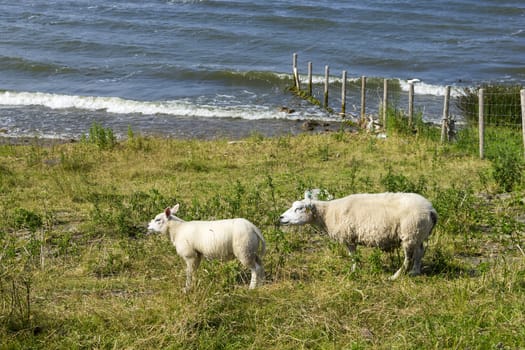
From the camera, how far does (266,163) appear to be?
16.6 metres

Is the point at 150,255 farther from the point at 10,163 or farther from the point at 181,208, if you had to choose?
the point at 10,163

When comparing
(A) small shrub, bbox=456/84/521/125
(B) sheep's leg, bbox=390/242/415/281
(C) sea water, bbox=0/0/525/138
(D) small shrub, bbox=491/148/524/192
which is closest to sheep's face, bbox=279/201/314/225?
(B) sheep's leg, bbox=390/242/415/281

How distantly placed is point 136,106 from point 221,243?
68.3ft

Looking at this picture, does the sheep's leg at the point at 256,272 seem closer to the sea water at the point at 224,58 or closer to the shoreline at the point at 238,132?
the shoreline at the point at 238,132

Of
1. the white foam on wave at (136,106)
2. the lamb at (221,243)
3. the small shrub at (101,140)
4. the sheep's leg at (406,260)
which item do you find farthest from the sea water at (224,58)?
the sheep's leg at (406,260)

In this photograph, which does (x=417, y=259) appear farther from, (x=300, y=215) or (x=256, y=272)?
(x=256, y=272)

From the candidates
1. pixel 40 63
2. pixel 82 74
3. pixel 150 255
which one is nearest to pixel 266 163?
pixel 150 255

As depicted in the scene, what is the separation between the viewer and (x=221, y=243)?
8531 millimetres

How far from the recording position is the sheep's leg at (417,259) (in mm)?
8727

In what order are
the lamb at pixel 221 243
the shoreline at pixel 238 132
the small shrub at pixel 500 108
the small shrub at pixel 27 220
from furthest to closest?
the shoreline at pixel 238 132 → the small shrub at pixel 500 108 → the small shrub at pixel 27 220 → the lamb at pixel 221 243

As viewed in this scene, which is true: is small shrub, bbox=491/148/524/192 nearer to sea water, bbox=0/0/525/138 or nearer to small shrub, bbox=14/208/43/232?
small shrub, bbox=14/208/43/232

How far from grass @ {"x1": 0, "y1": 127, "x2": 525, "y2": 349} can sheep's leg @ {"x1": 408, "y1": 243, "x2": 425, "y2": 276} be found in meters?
0.12

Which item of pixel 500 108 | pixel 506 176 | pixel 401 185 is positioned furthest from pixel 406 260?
pixel 500 108

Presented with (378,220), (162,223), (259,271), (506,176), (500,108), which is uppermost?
(378,220)
